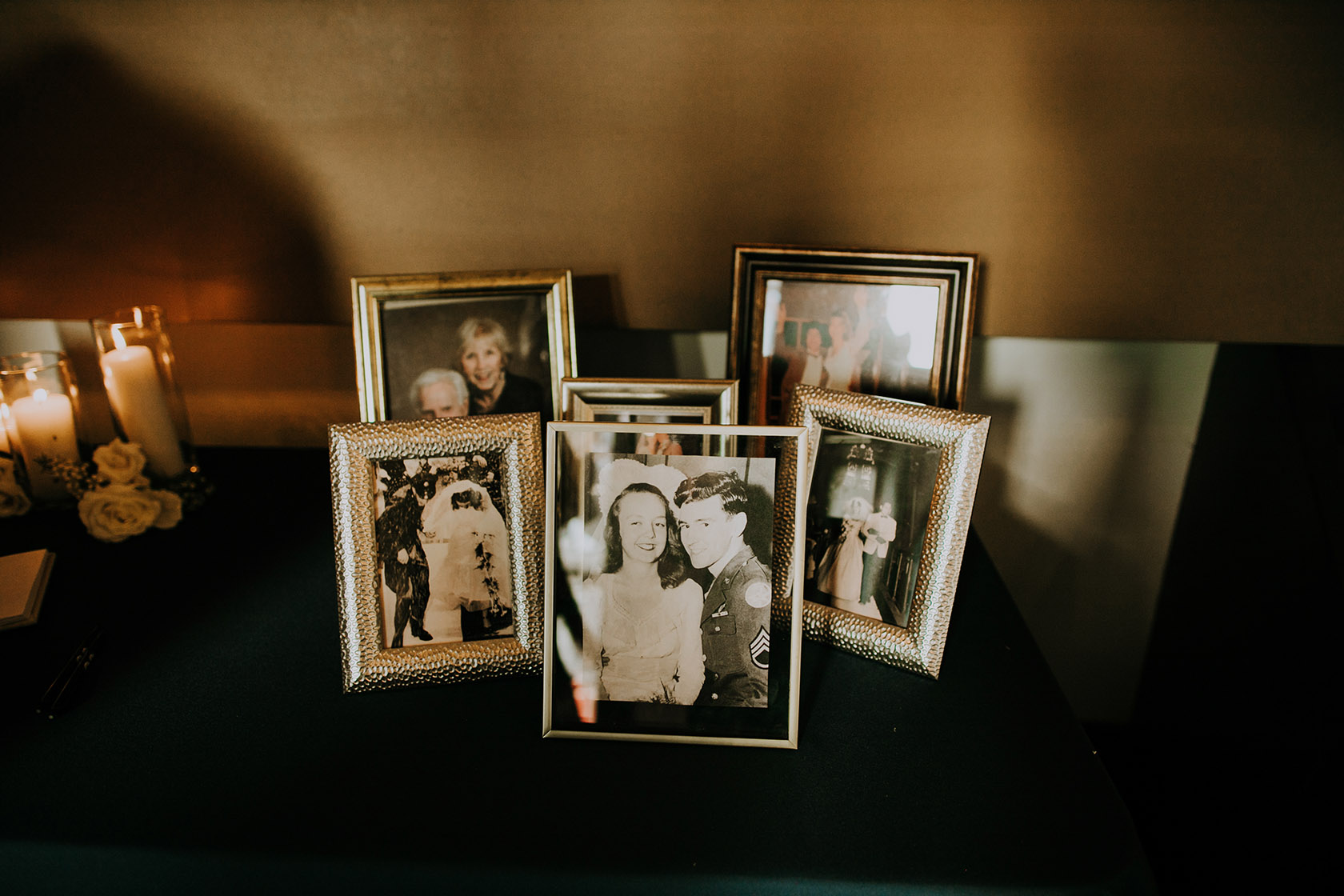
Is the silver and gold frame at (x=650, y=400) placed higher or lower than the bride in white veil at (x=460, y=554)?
higher

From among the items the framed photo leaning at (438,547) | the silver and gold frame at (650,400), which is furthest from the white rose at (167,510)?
the silver and gold frame at (650,400)

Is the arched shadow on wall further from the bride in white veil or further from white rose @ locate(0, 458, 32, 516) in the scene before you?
the bride in white veil

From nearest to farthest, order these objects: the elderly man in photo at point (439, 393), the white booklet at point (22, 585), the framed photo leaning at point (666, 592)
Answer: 1. the framed photo leaning at point (666, 592)
2. the white booklet at point (22, 585)
3. the elderly man in photo at point (439, 393)

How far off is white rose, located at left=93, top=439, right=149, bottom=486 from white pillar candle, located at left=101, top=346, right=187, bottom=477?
0.03 m

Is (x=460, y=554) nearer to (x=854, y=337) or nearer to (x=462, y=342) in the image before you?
(x=462, y=342)

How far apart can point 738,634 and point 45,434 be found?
98 cm

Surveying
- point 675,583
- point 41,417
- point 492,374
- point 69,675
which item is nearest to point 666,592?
point 675,583

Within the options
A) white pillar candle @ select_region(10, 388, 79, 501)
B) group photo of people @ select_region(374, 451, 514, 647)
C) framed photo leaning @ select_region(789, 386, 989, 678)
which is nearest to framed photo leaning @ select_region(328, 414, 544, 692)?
group photo of people @ select_region(374, 451, 514, 647)

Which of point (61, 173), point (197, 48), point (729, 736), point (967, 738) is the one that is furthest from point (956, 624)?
point (61, 173)

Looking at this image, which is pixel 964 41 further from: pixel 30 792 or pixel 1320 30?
pixel 30 792

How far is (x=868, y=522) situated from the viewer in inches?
28.5

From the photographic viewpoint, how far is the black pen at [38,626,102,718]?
65 centimetres

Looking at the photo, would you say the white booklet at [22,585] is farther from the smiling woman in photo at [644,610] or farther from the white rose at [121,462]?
the smiling woman in photo at [644,610]

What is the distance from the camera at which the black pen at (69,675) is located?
65 cm
